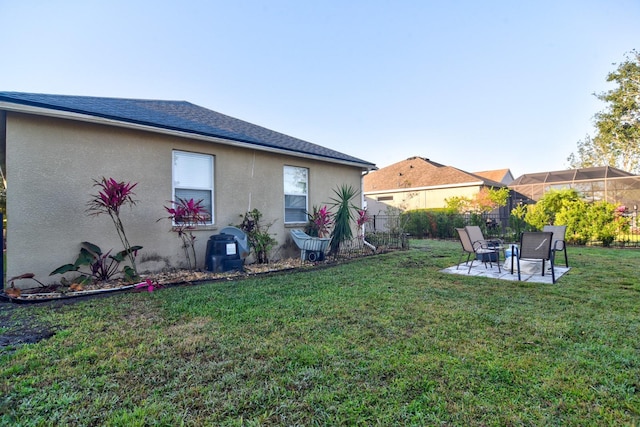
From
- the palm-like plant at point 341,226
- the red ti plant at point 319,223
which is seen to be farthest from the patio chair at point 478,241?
the red ti plant at point 319,223

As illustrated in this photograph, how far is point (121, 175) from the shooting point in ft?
18.6

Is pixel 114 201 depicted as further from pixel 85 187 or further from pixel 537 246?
pixel 537 246

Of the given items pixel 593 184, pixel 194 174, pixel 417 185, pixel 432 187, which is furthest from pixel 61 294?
pixel 593 184

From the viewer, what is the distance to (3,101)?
4.36m

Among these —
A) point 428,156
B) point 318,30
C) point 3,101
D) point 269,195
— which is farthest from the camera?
point 428,156

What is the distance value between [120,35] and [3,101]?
20.3ft

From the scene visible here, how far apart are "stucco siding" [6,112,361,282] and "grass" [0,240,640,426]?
Result: 163 cm

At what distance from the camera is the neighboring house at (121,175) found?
4.77 metres

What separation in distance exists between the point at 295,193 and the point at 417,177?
55.4 ft

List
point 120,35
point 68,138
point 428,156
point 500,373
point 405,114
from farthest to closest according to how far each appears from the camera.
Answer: point 428,156 → point 405,114 → point 120,35 → point 68,138 → point 500,373

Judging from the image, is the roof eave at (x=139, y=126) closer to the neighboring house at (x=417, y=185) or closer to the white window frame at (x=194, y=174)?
the white window frame at (x=194, y=174)

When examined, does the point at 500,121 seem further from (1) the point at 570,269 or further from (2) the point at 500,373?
(2) the point at 500,373

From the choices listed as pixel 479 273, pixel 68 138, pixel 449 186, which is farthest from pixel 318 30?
pixel 449 186

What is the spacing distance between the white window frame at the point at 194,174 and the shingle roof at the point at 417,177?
17.9 meters
